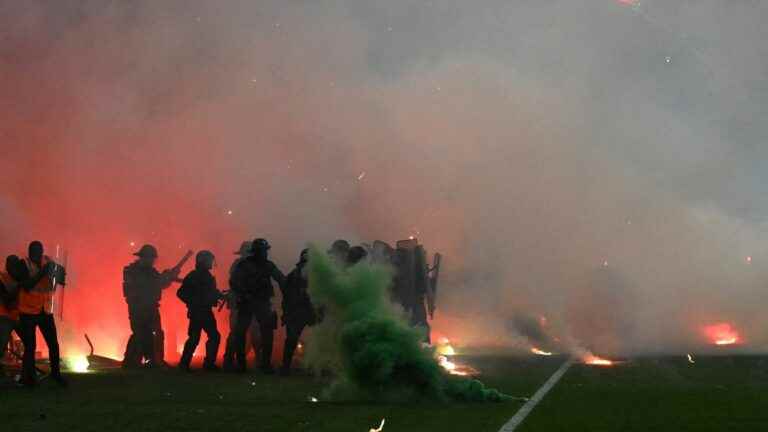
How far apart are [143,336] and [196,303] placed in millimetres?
1632

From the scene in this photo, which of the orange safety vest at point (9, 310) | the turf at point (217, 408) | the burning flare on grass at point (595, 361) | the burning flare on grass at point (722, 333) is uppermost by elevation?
the burning flare on grass at point (722, 333)

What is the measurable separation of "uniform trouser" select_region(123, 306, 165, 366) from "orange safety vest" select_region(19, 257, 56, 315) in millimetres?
5023

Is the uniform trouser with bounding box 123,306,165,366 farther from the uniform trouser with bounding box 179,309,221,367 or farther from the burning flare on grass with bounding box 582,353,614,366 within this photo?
the burning flare on grass with bounding box 582,353,614,366

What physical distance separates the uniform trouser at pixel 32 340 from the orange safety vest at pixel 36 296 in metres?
0.07

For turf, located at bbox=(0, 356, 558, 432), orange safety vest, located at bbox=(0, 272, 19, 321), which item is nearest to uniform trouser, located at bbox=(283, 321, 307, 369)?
turf, located at bbox=(0, 356, 558, 432)

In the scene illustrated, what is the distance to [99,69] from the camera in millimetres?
28984

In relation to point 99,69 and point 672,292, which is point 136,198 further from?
point 672,292

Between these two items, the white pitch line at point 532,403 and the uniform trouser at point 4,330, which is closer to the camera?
the white pitch line at point 532,403

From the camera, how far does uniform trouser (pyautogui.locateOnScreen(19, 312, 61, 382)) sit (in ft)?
45.9

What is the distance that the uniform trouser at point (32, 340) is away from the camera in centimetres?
1400

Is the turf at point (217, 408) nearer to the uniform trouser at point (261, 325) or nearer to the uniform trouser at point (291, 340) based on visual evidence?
the uniform trouser at point (291, 340)

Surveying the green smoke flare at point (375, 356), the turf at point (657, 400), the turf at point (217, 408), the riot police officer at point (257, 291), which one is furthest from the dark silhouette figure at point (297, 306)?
the green smoke flare at point (375, 356)

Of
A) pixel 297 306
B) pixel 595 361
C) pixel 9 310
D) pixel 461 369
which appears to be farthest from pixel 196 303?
pixel 595 361

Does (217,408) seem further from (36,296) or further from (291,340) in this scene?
(291,340)
